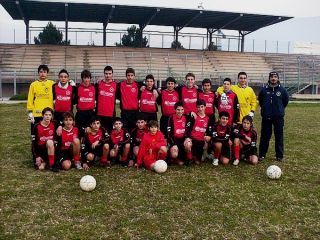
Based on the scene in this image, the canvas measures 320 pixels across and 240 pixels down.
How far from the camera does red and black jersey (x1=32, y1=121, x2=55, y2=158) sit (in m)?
7.01

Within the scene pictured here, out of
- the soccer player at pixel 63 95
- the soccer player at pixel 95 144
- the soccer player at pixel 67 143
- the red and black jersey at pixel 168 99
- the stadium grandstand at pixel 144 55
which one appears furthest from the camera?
the stadium grandstand at pixel 144 55

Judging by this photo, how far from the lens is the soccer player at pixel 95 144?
712 centimetres

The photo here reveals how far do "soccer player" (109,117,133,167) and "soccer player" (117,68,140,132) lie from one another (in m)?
0.44

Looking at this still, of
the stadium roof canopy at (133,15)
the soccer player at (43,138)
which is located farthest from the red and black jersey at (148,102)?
the stadium roof canopy at (133,15)

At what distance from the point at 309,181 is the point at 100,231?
386cm

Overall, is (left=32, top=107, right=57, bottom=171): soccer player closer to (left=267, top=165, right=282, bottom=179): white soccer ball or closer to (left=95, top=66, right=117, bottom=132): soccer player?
(left=95, top=66, right=117, bottom=132): soccer player

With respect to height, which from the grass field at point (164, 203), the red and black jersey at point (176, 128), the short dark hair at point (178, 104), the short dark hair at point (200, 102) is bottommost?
the grass field at point (164, 203)

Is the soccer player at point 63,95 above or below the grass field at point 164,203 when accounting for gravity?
above

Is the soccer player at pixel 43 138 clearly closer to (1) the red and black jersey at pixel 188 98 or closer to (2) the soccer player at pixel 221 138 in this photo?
(1) the red and black jersey at pixel 188 98

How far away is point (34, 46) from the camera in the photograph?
3481 centimetres

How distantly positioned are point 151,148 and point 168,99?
125 centimetres

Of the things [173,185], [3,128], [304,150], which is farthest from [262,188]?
[3,128]

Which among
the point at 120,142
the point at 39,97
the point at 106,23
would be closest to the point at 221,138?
the point at 120,142

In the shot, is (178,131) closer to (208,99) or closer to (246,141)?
(208,99)
